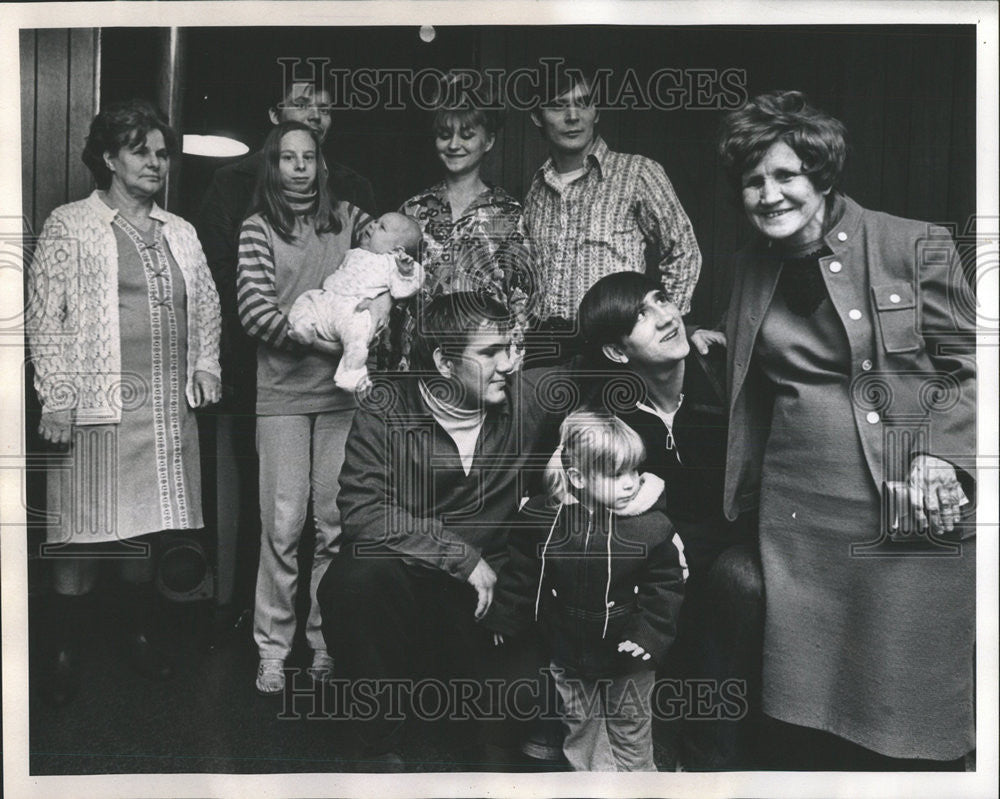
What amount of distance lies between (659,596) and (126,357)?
2092 millimetres

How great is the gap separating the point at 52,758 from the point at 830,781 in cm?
285

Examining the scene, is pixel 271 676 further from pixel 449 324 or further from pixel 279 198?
pixel 279 198

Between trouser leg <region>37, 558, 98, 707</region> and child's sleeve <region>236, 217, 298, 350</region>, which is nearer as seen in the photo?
child's sleeve <region>236, 217, 298, 350</region>

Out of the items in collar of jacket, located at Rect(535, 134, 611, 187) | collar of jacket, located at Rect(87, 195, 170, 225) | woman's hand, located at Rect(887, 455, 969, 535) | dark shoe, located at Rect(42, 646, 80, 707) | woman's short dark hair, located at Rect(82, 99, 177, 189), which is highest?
woman's short dark hair, located at Rect(82, 99, 177, 189)

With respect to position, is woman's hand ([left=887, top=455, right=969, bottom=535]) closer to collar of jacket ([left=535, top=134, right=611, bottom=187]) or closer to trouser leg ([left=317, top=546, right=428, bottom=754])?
collar of jacket ([left=535, top=134, right=611, bottom=187])

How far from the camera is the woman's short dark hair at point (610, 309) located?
315 centimetres

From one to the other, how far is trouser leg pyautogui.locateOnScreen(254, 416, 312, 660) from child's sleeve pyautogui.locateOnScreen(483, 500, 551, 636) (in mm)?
739

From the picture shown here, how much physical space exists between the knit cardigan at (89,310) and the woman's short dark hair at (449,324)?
740 mm

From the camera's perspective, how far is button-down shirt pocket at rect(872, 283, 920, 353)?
3105 mm

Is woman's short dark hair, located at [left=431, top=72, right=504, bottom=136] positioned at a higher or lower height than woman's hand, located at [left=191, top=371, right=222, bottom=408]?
higher

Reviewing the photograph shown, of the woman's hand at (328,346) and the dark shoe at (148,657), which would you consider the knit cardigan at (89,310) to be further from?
the dark shoe at (148,657)

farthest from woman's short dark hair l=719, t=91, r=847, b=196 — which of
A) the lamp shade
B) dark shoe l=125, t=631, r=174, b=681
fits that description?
dark shoe l=125, t=631, r=174, b=681

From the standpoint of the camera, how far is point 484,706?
324 centimetres

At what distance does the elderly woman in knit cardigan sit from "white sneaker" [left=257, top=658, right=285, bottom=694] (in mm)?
360
